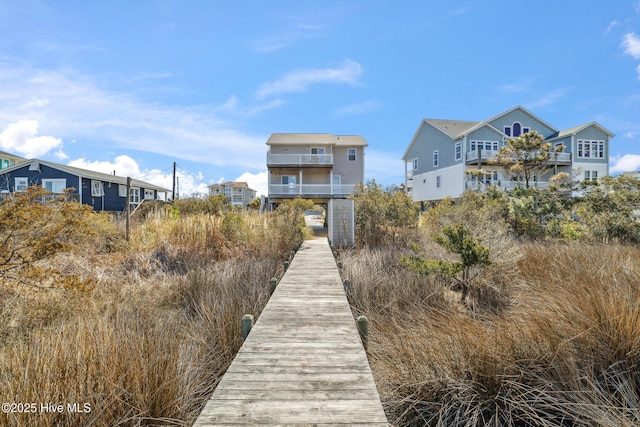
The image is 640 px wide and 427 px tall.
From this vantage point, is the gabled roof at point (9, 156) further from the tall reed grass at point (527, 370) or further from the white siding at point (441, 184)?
the tall reed grass at point (527, 370)

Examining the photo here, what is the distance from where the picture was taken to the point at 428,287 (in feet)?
22.7

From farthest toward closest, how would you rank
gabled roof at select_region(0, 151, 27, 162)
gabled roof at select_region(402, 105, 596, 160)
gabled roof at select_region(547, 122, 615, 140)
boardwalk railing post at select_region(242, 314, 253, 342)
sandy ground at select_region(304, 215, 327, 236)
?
gabled roof at select_region(0, 151, 27, 162), gabled roof at select_region(547, 122, 615, 140), gabled roof at select_region(402, 105, 596, 160), sandy ground at select_region(304, 215, 327, 236), boardwalk railing post at select_region(242, 314, 253, 342)

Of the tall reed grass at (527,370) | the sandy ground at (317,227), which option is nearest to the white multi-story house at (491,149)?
the sandy ground at (317,227)

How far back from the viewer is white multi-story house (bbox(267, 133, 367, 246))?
2831 cm

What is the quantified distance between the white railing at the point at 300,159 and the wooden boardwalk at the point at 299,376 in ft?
83.0

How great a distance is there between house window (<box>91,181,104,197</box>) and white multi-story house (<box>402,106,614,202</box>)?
109 feet

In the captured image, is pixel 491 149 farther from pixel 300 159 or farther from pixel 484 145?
pixel 300 159

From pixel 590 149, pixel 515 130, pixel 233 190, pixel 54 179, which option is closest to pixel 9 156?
pixel 54 179

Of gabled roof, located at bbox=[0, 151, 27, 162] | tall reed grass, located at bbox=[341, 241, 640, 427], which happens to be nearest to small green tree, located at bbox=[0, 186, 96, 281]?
tall reed grass, located at bbox=[341, 241, 640, 427]

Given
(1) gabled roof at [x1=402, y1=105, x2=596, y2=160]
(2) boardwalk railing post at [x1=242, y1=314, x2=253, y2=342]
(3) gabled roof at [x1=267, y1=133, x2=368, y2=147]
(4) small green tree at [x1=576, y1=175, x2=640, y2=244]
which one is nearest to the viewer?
(2) boardwalk railing post at [x1=242, y1=314, x2=253, y2=342]

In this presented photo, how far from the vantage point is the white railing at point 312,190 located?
27969 millimetres

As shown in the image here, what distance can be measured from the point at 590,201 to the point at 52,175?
3990 cm

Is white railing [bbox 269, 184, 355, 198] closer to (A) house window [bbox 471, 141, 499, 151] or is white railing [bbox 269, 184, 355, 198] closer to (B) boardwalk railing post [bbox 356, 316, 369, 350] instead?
(A) house window [bbox 471, 141, 499, 151]

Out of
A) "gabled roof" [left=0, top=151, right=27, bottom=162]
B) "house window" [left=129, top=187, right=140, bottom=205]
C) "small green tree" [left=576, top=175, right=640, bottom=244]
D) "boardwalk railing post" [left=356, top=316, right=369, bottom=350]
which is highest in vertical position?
"gabled roof" [left=0, top=151, right=27, bottom=162]
